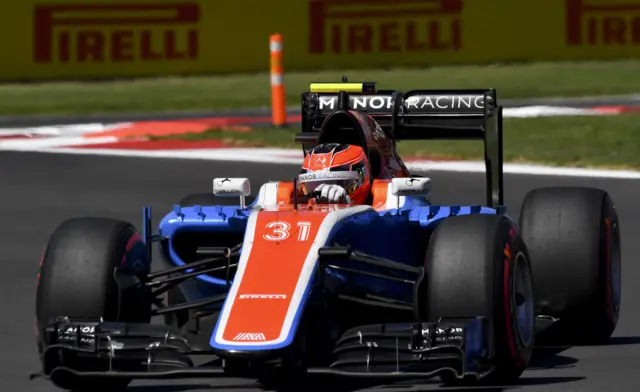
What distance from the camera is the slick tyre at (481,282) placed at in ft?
24.8

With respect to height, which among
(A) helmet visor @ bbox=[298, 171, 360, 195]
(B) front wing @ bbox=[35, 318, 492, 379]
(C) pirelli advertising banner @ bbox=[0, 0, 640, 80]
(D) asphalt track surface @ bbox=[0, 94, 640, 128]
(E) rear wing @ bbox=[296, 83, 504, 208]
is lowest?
(B) front wing @ bbox=[35, 318, 492, 379]

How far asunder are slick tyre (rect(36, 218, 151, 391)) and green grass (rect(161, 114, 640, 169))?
1016cm

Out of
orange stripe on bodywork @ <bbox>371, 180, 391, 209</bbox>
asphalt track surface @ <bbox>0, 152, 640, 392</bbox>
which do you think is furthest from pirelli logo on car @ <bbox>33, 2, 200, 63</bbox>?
orange stripe on bodywork @ <bbox>371, 180, 391, 209</bbox>

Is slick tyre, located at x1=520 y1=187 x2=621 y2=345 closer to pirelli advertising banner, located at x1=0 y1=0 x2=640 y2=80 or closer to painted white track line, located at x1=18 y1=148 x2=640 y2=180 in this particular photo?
painted white track line, located at x1=18 y1=148 x2=640 y2=180

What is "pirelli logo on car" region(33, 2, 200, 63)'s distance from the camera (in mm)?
27516

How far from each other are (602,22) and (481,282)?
820 inches

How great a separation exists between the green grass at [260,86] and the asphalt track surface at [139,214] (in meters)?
6.13

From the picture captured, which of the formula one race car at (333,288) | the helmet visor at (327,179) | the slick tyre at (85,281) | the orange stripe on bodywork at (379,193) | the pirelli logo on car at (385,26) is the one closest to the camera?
the formula one race car at (333,288)

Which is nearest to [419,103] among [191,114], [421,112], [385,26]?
[421,112]

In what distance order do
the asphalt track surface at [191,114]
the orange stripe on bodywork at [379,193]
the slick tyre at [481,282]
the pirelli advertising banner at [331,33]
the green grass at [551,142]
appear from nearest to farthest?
1. the slick tyre at [481,282]
2. the orange stripe on bodywork at [379,193]
3. the green grass at [551,142]
4. the asphalt track surface at [191,114]
5. the pirelli advertising banner at [331,33]

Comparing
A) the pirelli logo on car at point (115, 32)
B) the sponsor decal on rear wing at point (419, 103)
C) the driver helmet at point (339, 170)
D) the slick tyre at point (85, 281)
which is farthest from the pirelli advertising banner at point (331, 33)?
the slick tyre at point (85, 281)

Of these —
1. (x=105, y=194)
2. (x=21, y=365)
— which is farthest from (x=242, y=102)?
(x=21, y=365)

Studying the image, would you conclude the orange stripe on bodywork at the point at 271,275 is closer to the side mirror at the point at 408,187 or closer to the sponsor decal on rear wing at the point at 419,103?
the side mirror at the point at 408,187

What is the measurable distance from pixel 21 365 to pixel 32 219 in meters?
5.80
